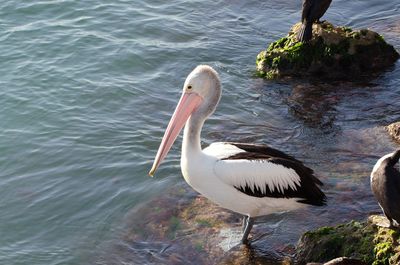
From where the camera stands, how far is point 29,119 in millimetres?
10070

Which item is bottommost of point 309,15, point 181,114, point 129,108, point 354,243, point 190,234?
point 190,234

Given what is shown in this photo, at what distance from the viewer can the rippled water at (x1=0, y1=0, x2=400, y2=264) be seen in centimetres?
806

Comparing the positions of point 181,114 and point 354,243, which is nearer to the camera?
point 354,243

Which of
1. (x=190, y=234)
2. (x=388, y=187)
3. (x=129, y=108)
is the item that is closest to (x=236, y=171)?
(x=190, y=234)

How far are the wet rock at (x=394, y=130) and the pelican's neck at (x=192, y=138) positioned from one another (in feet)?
9.32

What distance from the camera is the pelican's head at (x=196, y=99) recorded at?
282 inches

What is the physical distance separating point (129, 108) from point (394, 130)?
343 centimetres

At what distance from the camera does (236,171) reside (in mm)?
6848

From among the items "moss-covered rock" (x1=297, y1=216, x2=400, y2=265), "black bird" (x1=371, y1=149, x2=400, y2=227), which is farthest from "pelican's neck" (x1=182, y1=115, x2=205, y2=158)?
"black bird" (x1=371, y1=149, x2=400, y2=227)

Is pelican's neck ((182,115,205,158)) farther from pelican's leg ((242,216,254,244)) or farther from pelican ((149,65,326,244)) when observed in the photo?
pelican's leg ((242,216,254,244))

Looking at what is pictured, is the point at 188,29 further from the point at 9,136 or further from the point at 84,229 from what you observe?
the point at 84,229

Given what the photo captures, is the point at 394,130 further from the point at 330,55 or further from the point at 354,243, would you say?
the point at 354,243

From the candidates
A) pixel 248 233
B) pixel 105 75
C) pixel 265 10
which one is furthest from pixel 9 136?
pixel 265 10

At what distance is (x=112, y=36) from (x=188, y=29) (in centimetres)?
125
